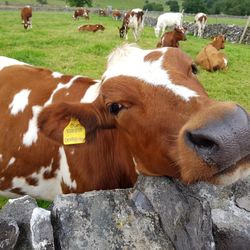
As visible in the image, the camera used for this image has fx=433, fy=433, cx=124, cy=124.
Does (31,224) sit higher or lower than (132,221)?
higher

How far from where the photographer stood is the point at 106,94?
307 centimetres

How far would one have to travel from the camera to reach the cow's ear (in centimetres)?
320

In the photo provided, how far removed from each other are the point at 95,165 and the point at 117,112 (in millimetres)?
865

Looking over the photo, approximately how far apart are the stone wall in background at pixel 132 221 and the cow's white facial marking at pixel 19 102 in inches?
71.5

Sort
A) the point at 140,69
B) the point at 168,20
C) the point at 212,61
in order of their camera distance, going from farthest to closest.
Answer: the point at 168,20
the point at 212,61
the point at 140,69

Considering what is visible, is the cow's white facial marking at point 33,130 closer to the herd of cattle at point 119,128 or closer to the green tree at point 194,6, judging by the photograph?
the herd of cattle at point 119,128

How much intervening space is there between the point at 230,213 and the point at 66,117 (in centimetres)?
136

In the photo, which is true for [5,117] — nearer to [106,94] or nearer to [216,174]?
[106,94]

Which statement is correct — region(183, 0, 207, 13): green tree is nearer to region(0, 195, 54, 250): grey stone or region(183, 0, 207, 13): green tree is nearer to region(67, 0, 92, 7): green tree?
region(67, 0, 92, 7): green tree

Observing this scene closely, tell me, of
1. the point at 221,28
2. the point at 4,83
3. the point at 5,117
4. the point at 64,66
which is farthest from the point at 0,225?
the point at 221,28

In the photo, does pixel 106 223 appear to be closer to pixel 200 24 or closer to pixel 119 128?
pixel 119 128

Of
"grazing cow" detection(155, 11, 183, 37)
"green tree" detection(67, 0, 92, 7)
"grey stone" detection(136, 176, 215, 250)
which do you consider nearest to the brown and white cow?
"grey stone" detection(136, 176, 215, 250)

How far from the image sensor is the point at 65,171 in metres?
4.03

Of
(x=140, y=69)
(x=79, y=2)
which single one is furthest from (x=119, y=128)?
(x=79, y=2)
